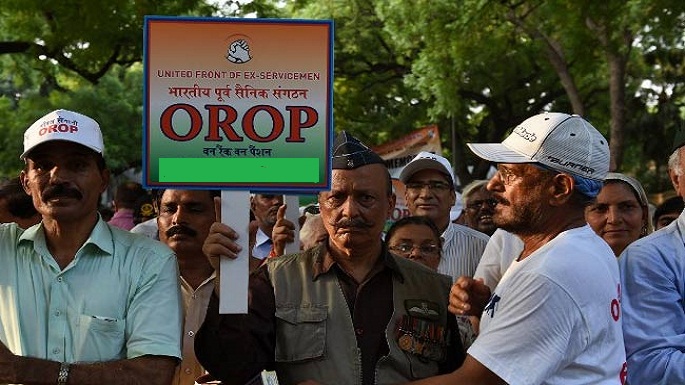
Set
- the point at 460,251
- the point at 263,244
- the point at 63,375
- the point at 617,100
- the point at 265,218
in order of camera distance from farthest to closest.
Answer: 1. the point at 617,100
2. the point at 265,218
3. the point at 263,244
4. the point at 460,251
5. the point at 63,375

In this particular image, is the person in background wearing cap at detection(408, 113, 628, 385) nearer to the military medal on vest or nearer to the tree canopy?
the military medal on vest

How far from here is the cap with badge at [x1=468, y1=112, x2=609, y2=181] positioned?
12.8 ft

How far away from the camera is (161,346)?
3.92 metres

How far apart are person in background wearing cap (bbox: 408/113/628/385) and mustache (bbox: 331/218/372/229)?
1.44ft

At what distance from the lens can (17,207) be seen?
686cm

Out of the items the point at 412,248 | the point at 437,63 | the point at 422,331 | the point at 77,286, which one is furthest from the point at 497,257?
the point at 437,63

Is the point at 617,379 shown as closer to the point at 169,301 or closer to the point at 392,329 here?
the point at 392,329

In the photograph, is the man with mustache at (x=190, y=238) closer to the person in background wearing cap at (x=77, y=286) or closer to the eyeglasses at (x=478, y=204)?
the person in background wearing cap at (x=77, y=286)

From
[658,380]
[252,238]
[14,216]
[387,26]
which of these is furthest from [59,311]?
[387,26]

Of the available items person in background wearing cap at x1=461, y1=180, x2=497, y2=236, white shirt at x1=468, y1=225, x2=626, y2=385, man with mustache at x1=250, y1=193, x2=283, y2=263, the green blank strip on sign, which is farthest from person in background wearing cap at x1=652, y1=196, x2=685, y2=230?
the green blank strip on sign

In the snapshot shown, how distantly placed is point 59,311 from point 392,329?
119 centimetres

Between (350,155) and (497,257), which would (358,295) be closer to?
(350,155)

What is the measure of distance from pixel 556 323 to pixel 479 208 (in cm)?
514

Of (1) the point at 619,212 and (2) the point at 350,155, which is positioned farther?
(1) the point at 619,212
